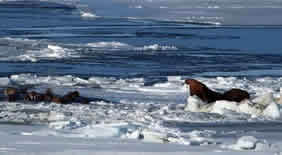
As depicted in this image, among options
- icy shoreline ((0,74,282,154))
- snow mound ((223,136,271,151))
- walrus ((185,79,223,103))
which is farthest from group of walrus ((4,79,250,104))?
snow mound ((223,136,271,151))

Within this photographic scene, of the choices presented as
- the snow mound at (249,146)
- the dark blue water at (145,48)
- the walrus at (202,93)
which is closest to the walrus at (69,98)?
the walrus at (202,93)

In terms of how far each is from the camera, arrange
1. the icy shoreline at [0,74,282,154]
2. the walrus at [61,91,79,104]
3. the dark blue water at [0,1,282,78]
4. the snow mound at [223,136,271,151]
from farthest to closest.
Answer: the dark blue water at [0,1,282,78], the walrus at [61,91,79,104], the icy shoreline at [0,74,282,154], the snow mound at [223,136,271,151]

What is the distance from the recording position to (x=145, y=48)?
2598 cm

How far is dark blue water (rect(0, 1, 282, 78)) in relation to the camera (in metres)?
19.3

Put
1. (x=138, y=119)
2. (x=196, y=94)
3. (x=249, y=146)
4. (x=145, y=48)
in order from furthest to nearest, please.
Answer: (x=145, y=48) < (x=196, y=94) < (x=138, y=119) < (x=249, y=146)

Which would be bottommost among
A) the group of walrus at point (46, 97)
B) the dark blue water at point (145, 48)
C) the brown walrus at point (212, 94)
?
the dark blue water at point (145, 48)

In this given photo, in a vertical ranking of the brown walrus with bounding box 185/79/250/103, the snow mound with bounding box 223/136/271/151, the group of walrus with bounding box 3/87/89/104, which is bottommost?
the group of walrus with bounding box 3/87/89/104

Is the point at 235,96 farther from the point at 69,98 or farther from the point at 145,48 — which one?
the point at 145,48

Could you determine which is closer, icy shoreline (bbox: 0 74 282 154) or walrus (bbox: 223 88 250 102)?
icy shoreline (bbox: 0 74 282 154)

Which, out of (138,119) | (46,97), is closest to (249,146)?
(138,119)

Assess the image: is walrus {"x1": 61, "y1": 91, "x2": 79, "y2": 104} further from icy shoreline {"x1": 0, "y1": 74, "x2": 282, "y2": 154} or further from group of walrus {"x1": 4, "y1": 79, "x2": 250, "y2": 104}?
icy shoreline {"x1": 0, "y1": 74, "x2": 282, "y2": 154}

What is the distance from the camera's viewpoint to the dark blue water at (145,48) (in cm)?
1934

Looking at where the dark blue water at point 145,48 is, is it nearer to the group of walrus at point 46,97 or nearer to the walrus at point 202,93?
the group of walrus at point 46,97

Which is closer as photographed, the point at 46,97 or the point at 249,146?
the point at 249,146
